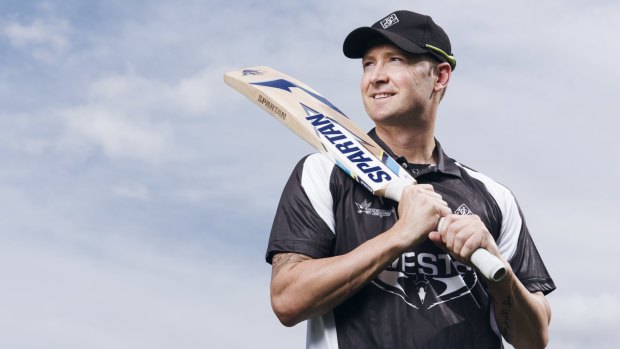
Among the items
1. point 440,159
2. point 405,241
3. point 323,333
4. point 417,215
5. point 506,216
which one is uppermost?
point 440,159

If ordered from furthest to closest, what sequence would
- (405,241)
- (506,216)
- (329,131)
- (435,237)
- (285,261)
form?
(329,131) < (506,216) < (285,261) < (435,237) < (405,241)

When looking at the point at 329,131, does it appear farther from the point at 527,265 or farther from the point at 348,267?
the point at 527,265

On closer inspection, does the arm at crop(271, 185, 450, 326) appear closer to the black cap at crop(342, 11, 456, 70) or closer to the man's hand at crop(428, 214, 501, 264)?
the man's hand at crop(428, 214, 501, 264)

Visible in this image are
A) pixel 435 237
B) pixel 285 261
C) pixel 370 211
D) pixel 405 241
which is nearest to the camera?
pixel 405 241

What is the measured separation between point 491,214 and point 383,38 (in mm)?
946

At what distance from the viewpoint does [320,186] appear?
3787mm

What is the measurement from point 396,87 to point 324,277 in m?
1.02

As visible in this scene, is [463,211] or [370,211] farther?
[463,211]

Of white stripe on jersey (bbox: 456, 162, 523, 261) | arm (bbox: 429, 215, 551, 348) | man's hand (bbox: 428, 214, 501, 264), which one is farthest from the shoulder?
man's hand (bbox: 428, 214, 501, 264)

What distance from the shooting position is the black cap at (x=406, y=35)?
4.07 meters

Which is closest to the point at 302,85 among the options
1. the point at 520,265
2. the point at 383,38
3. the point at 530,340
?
the point at 383,38

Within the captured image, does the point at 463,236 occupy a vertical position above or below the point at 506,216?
below

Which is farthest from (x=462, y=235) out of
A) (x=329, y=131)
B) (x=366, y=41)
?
(x=366, y=41)

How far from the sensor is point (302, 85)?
474 cm
